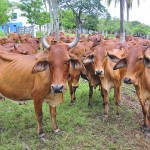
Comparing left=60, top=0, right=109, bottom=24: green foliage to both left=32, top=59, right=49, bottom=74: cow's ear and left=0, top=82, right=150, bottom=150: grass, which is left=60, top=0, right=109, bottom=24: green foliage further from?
left=32, top=59, right=49, bottom=74: cow's ear

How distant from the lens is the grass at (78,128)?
16.3 feet

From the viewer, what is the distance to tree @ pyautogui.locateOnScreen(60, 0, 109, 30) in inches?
1859

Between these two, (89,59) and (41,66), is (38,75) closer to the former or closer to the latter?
(41,66)

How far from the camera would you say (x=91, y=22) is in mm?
47750

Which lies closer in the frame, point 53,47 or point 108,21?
point 53,47

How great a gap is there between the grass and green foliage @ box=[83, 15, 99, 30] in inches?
1635

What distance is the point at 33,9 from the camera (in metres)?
31.6

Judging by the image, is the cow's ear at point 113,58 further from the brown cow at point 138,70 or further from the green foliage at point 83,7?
the green foliage at point 83,7

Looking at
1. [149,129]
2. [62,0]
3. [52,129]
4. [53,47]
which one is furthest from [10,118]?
[62,0]

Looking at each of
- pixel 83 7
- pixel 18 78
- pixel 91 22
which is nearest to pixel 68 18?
pixel 83 7

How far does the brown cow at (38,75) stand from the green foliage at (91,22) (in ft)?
142

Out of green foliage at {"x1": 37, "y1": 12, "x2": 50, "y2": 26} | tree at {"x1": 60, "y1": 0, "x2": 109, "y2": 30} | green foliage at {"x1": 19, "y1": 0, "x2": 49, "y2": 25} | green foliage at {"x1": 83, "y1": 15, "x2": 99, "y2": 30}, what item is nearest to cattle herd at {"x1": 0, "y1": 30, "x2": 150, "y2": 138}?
green foliage at {"x1": 37, "y1": 12, "x2": 50, "y2": 26}

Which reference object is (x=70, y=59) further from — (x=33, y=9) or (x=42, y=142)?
(x=33, y=9)

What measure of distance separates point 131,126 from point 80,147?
4.50 feet
